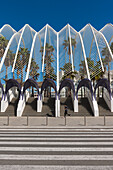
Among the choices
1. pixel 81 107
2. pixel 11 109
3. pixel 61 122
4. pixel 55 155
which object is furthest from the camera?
pixel 81 107

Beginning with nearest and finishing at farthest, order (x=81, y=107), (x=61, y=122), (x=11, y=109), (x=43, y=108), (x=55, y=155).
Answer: (x=55, y=155) → (x=61, y=122) → (x=11, y=109) → (x=43, y=108) → (x=81, y=107)

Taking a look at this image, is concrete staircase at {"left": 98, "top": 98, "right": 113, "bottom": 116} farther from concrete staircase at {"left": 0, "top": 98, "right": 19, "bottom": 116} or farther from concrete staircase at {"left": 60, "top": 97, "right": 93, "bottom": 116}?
concrete staircase at {"left": 0, "top": 98, "right": 19, "bottom": 116}

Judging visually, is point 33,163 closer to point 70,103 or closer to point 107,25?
point 70,103

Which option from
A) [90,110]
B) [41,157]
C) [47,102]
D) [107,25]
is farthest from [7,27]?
[41,157]

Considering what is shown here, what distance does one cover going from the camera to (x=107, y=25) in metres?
35.8

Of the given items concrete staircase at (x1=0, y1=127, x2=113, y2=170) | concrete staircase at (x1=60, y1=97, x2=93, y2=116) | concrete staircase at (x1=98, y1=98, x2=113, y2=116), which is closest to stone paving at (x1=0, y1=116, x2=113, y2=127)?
concrete staircase at (x1=0, y1=127, x2=113, y2=170)

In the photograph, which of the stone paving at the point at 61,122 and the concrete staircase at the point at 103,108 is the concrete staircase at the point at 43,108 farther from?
the concrete staircase at the point at 103,108

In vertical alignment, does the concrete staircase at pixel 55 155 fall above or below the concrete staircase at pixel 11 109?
below

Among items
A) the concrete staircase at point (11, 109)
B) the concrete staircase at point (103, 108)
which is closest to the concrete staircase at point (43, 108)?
the concrete staircase at point (11, 109)

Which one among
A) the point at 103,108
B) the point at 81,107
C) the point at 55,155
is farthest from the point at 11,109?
the point at 55,155

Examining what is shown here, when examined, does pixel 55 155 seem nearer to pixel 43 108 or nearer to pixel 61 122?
pixel 61 122

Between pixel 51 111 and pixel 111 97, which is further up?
pixel 111 97

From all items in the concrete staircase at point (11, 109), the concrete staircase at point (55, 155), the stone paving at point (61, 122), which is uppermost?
the concrete staircase at point (11, 109)

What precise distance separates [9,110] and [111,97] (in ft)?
58.1
